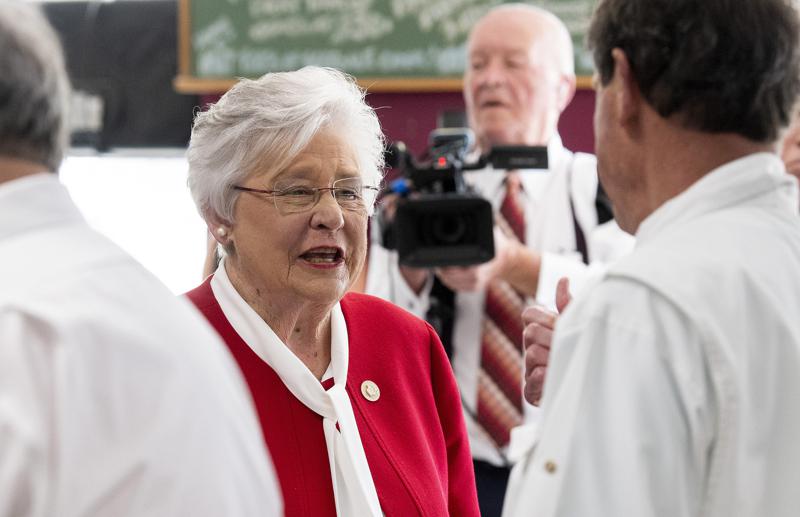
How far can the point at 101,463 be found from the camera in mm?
912

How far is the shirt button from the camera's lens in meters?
1.82

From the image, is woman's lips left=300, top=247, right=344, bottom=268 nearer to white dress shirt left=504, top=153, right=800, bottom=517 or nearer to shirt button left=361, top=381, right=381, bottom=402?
shirt button left=361, top=381, right=381, bottom=402

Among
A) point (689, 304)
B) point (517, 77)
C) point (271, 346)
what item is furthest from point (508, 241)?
point (689, 304)

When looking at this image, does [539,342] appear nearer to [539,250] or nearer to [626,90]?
[626,90]

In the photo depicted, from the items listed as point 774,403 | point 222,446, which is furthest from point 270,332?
point 774,403

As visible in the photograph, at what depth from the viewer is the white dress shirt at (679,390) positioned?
1.06 m

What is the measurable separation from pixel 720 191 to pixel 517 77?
72.0 inches

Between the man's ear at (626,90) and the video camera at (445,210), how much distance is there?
1159 millimetres

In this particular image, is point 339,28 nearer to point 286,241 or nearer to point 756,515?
point 286,241

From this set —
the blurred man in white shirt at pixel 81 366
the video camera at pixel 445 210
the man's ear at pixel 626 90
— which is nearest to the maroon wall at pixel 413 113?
the video camera at pixel 445 210

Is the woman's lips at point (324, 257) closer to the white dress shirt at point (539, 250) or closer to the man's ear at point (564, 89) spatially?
the white dress shirt at point (539, 250)

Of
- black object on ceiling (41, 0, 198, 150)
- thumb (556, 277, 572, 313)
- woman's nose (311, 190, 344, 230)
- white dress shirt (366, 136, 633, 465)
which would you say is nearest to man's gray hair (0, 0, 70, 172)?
thumb (556, 277, 572, 313)

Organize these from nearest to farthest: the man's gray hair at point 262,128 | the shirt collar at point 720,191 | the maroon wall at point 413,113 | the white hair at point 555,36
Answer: the shirt collar at point 720,191
the man's gray hair at point 262,128
the white hair at point 555,36
the maroon wall at point 413,113

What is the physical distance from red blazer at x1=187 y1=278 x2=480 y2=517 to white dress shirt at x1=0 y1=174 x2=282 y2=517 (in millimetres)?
666
